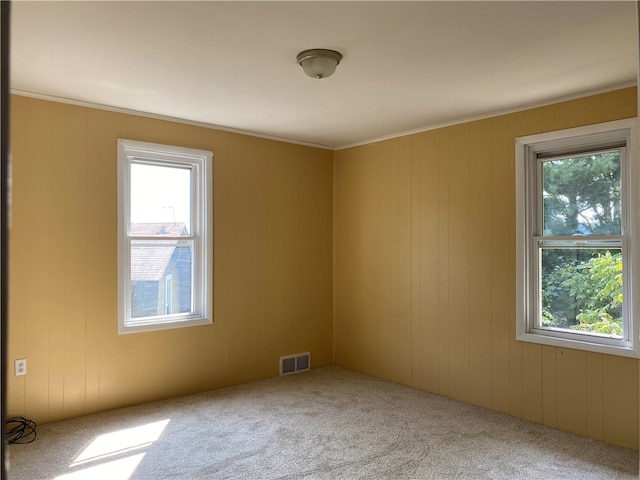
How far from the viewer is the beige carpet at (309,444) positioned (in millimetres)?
2790

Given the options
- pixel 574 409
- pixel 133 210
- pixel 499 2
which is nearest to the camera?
pixel 499 2

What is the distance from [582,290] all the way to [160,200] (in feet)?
10.8

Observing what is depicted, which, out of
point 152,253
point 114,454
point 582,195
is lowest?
point 114,454

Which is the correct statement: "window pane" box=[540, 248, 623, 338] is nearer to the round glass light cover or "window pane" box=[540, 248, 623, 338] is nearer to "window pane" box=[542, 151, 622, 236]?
"window pane" box=[542, 151, 622, 236]

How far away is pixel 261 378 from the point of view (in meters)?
4.65

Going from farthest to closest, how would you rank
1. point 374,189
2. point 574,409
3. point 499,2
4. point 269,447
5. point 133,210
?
1. point 374,189
2. point 133,210
3. point 574,409
4. point 269,447
5. point 499,2

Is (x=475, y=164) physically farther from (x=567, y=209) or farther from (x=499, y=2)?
(x=499, y=2)

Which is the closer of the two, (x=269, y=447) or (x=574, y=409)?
(x=269, y=447)

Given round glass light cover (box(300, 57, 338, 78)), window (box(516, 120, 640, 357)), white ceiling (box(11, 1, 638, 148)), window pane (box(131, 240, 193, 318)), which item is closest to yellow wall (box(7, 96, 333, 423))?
window pane (box(131, 240, 193, 318))

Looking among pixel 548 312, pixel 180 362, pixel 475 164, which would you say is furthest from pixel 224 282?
pixel 548 312

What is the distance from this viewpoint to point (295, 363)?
489 centimetres

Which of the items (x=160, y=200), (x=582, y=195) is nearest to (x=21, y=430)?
(x=160, y=200)

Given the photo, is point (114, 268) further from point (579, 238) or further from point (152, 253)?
point (579, 238)

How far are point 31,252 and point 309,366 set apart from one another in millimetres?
2753
